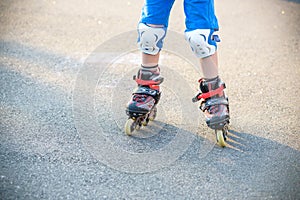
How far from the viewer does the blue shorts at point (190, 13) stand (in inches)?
106

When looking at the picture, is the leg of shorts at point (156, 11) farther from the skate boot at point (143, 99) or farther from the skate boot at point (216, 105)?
the skate boot at point (216, 105)

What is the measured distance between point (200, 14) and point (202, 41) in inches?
6.4

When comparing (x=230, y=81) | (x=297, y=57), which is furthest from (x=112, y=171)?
(x=297, y=57)

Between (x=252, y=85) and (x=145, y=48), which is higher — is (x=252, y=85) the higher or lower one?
the lower one

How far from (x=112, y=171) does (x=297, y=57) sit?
2.51m

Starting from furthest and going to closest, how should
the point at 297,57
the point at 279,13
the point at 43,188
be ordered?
the point at 279,13 → the point at 297,57 → the point at 43,188

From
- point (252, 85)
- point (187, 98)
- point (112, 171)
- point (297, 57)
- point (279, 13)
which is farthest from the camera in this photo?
point (279, 13)

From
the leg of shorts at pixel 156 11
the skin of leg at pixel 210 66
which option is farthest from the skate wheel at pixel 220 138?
the leg of shorts at pixel 156 11

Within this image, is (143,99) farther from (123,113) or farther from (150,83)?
(123,113)

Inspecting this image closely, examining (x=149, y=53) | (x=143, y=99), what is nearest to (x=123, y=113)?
(x=143, y=99)

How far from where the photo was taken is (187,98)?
136 inches

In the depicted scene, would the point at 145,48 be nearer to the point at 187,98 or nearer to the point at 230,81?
the point at 187,98

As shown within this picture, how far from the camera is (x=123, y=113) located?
3254 mm

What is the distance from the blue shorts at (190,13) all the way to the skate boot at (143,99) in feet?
1.14
